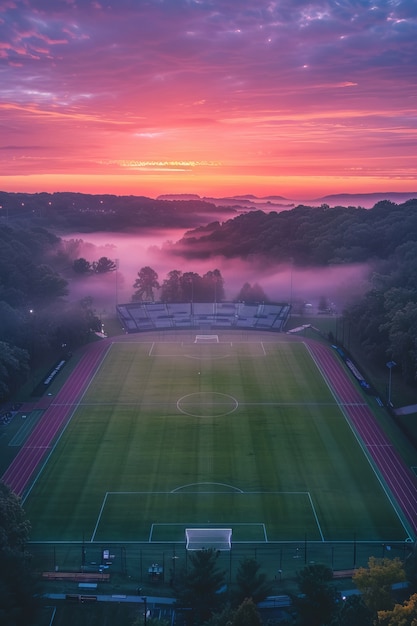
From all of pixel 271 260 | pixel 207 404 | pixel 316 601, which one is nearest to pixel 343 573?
pixel 316 601

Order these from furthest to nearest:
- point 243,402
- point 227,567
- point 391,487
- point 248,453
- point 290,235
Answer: point 290,235
point 243,402
point 248,453
point 391,487
point 227,567

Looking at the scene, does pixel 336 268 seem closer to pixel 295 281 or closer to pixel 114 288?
pixel 295 281

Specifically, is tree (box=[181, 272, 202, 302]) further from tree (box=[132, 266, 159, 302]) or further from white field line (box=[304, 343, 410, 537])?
white field line (box=[304, 343, 410, 537])

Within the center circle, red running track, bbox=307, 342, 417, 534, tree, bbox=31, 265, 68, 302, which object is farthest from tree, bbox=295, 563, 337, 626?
tree, bbox=31, 265, 68, 302

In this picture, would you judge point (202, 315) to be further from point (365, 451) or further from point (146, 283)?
point (365, 451)

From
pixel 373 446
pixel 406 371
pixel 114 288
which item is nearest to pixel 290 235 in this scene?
pixel 114 288

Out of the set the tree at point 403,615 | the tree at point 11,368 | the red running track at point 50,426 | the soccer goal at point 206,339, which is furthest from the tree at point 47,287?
the tree at point 403,615

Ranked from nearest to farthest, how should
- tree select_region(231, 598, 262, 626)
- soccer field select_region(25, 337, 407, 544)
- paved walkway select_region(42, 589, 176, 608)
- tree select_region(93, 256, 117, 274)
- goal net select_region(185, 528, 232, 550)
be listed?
1. tree select_region(231, 598, 262, 626)
2. paved walkway select_region(42, 589, 176, 608)
3. goal net select_region(185, 528, 232, 550)
4. soccer field select_region(25, 337, 407, 544)
5. tree select_region(93, 256, 117, 274)
